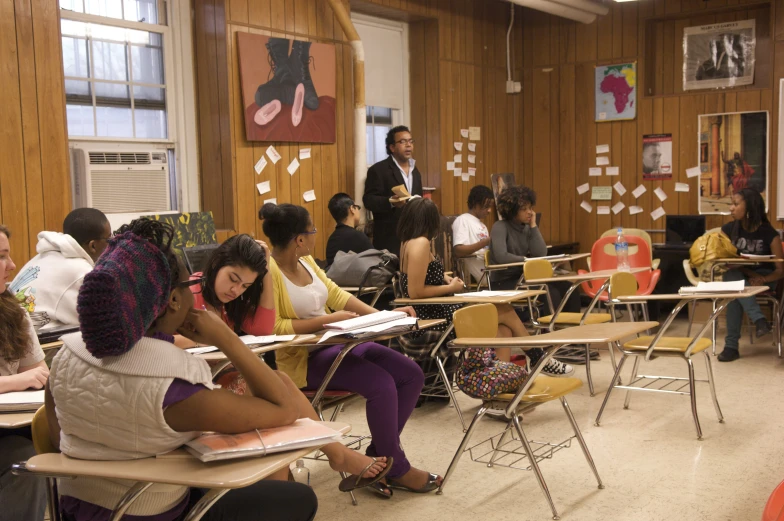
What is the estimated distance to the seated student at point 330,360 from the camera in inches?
138

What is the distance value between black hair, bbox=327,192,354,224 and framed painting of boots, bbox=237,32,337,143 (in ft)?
1.96

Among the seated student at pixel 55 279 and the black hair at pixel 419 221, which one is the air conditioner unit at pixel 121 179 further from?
the black hair at pixel 419 221

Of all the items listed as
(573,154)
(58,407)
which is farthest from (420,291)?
(573,154)

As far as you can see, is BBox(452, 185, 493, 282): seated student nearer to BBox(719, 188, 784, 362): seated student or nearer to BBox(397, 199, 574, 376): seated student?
BBox(397, 199, 574, 376): seated student

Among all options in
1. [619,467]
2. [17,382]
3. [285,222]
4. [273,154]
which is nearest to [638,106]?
[273,154]

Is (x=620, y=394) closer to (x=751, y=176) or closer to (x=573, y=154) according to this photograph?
(x=751, y=176)

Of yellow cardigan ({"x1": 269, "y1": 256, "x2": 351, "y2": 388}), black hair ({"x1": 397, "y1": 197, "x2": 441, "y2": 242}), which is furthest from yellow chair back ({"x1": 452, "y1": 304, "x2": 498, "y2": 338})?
black hair ({"x1": 397, "y1": 197, "x2": 441, "y2": 242})

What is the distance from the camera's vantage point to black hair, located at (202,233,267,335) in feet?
9.87

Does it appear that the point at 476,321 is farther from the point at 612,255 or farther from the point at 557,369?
the point at 612,255

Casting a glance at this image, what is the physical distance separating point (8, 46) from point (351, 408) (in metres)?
2.93

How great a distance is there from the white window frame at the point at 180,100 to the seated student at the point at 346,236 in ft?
3.89

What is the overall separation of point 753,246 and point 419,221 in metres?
3.50

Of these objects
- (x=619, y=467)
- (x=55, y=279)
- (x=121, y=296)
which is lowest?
(x=619, y=467)

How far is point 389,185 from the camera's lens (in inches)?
280
